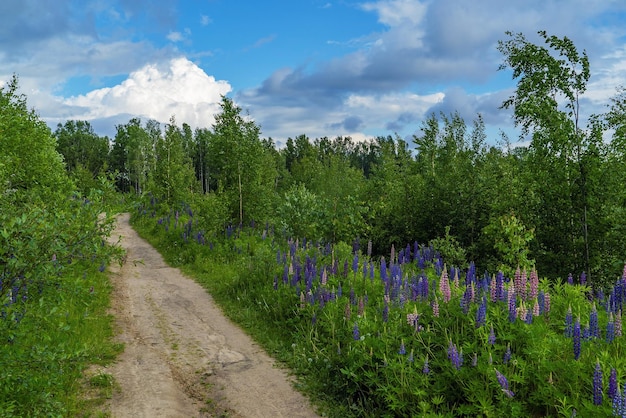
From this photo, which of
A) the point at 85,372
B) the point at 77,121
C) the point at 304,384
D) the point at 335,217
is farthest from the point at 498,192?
the point at 77,121

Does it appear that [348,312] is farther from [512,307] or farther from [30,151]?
[30,151]

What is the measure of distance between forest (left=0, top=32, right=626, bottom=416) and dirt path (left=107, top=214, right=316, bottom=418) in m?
0.41

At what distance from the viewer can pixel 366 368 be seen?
6.74 meters

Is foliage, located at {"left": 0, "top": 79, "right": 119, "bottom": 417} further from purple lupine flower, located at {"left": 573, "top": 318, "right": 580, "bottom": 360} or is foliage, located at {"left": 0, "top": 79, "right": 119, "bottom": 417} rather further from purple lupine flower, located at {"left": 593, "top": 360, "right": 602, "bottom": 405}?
purple lupine flower, located at {"left": 573, "top": 318, "right": 580, "bottom": 360}

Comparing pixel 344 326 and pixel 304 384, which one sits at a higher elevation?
pixel 344 326

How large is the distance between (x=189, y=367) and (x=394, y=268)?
444cm

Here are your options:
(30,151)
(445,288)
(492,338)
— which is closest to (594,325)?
(492,338)

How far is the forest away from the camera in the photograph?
5023mm

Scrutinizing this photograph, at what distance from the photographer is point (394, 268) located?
31.1ft

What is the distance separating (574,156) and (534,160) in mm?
887

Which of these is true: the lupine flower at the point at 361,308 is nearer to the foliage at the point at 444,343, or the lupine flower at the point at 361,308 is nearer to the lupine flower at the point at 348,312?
the foliage at the point at 444,343

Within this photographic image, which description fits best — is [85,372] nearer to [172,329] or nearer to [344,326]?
[172,329]

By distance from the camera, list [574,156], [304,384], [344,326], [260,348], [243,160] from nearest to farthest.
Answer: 1. [304,384]
2. [344,326]
3. [260,348]
4. [574,156]
5. [243,160]

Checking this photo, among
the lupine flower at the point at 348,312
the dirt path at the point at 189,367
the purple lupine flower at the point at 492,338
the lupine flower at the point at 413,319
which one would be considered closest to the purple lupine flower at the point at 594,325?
the purple lupine flower at the point at 492,338
